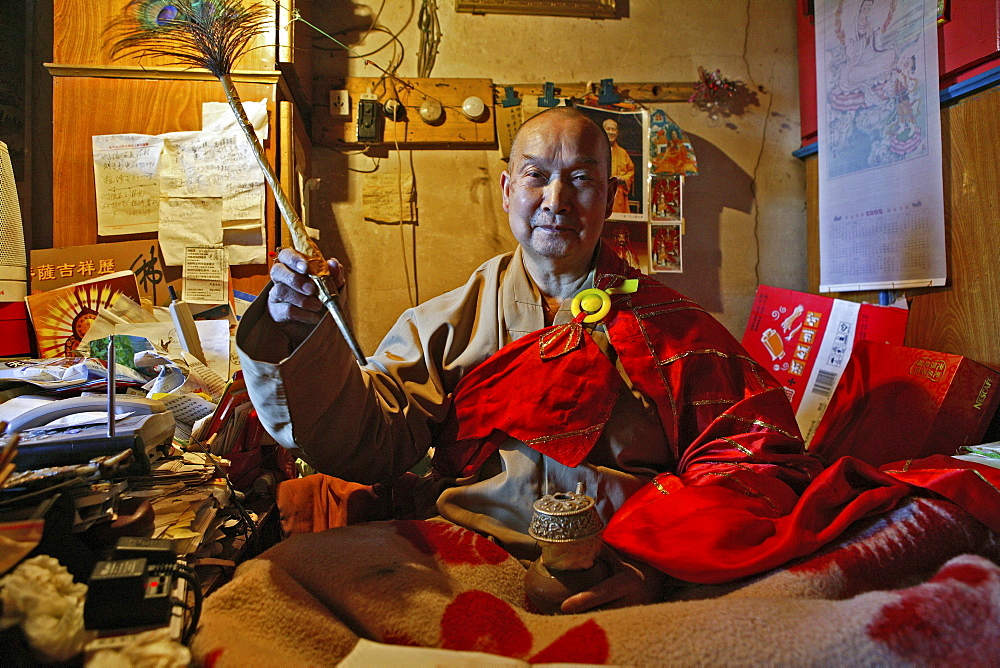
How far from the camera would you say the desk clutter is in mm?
705

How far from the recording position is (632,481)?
1350 millimetres

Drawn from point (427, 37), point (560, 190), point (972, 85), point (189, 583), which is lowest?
point (189, 583)

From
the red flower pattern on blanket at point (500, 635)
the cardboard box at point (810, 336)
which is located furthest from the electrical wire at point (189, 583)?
the cardboard box at point (810, 336)

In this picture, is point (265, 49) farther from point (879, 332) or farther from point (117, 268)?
A: point (879, 332)

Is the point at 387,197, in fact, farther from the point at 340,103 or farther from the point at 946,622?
the point at 946,622

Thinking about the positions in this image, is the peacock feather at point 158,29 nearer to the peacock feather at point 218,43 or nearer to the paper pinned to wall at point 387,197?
the peacock feather at point 218,43

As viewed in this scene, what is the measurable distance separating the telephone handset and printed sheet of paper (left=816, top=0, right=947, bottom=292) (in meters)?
2.49

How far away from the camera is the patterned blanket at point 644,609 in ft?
2.55

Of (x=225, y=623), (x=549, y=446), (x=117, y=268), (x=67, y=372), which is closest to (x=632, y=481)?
(x=549, y=446)

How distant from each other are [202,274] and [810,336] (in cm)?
237

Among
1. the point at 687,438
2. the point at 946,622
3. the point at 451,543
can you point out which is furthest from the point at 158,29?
the point at 946,622

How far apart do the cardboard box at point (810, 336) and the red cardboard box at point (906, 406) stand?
0.10 m

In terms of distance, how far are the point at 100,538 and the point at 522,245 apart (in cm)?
110

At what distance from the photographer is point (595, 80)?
2.72 m
